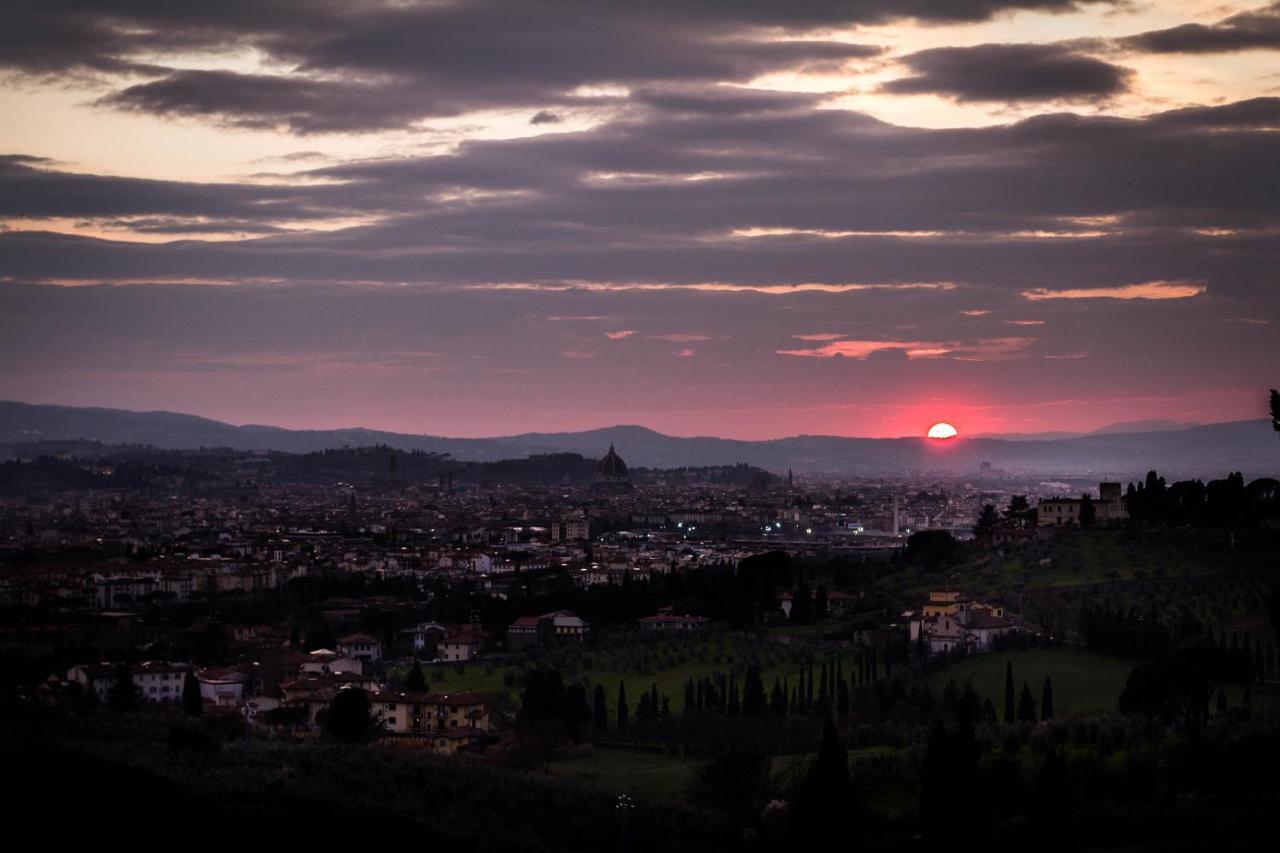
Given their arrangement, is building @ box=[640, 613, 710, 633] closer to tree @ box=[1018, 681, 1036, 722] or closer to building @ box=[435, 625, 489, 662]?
building @ box=[435, 625, 489, 662]

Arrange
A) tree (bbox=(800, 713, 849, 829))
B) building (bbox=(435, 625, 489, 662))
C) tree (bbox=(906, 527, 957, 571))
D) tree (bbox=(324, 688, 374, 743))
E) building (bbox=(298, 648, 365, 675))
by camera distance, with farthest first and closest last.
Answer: tree (bbox=(906, 527, 957, 571)) < building (bbox=(435, 625, 489, 662)) < building (bbox=(298, 648, 365, 675)) < tree (bbox=(324, 688, 374, 743)) < tree (bbox=(800, 713, 849, 829))

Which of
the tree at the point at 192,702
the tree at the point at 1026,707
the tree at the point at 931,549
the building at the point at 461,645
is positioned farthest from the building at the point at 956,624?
the tree at the point at 192,702

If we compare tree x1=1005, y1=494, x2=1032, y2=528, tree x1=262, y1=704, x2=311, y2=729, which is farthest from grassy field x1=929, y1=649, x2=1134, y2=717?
tree x1=1005, y1=494, x2=1032, y2=528

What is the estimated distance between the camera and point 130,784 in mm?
22891

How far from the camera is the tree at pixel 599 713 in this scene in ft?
147

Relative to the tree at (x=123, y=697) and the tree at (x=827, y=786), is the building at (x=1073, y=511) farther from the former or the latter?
the tree at (x=827, y=786)

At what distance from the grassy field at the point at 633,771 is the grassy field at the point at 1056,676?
8774 millimetres

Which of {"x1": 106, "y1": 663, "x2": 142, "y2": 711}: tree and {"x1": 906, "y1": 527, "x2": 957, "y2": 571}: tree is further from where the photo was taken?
{"x1": 906, "y1": 527, "x2": 957, "y2": 571}: tree

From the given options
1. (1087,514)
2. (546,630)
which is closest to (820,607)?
(546,630)

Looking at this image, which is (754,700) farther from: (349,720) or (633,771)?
(349,720)

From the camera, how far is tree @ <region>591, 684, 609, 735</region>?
44.9 metres

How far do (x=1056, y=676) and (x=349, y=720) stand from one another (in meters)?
18.6

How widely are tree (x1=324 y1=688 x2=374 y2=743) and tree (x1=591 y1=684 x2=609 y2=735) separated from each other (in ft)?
25.8

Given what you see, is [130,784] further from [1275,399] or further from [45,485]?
[45,485]
